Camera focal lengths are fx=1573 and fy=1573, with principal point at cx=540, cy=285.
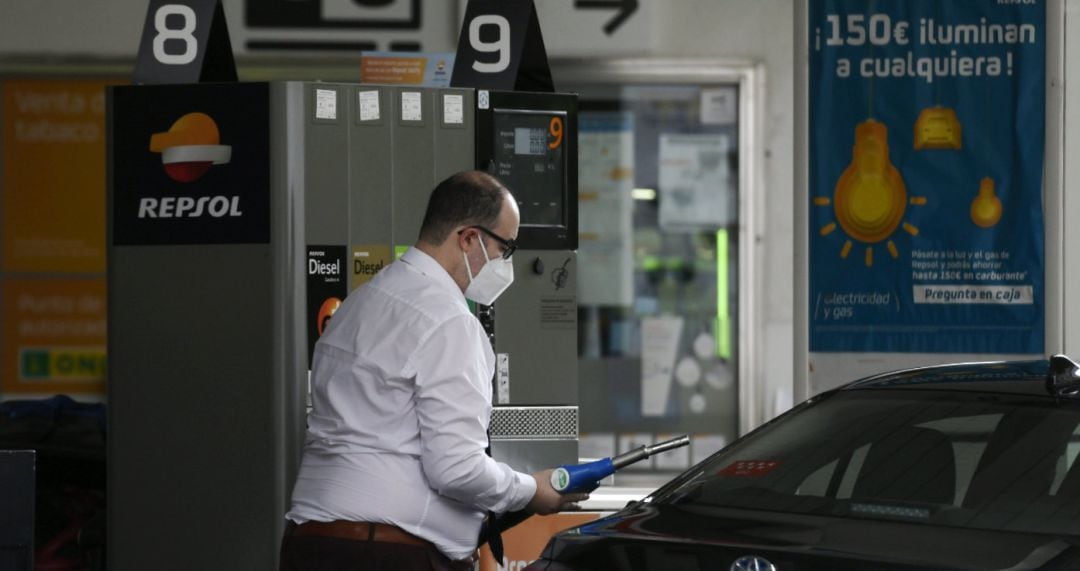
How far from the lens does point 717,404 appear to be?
9227mm

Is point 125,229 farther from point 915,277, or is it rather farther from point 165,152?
point 915,277

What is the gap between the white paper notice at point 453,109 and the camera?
5812 millimetres

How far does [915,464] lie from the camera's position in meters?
3.56

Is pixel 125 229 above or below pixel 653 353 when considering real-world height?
above

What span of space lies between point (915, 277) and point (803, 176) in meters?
0.80

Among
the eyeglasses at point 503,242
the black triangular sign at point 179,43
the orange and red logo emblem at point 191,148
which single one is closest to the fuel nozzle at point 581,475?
the eyeglasses at point 503,242

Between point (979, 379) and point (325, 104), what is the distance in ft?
9.09

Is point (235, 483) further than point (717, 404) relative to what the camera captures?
No

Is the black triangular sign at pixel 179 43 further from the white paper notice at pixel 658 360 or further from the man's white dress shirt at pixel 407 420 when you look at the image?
the white paper notice at pixel 658 360

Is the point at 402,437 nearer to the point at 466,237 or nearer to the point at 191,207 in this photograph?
the point at 466,237

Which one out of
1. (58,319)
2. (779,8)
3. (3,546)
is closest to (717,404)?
(779,8)

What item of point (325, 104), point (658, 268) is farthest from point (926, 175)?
point (325, 104)

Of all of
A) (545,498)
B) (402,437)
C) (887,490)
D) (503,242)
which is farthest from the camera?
(503,242)

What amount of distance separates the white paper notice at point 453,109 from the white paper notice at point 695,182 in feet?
11.5
